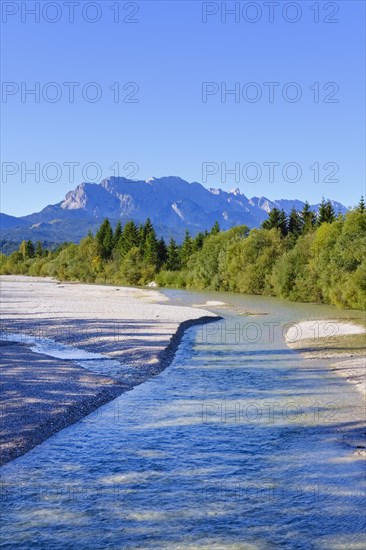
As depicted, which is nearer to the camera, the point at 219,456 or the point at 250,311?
the point at 219,456

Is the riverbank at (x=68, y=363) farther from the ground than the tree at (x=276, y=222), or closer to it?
closer to it

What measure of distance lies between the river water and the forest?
4617 cm

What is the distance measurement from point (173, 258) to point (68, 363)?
382 feet

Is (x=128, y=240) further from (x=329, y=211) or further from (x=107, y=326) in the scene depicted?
(x=107, y=326)

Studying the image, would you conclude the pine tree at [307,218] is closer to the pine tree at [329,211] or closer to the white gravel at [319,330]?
the pine tree at [329,211]

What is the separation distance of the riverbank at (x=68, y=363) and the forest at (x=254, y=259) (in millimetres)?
23005

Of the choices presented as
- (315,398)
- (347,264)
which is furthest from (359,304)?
(315,398)

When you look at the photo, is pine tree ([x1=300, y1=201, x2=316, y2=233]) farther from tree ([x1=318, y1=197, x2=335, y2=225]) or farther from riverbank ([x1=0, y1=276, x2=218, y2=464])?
riverbank ([x1=0, y1=276, x2=218, y2=464])

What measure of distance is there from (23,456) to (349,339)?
1153 inches

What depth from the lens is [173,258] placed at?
144125 mm

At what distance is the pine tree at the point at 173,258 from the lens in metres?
142

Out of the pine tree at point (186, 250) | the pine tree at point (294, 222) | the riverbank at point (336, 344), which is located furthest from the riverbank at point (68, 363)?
the pine tree at point (186, 250)

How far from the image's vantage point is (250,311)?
6400 cm

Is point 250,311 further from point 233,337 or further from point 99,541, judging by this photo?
point 99,541
